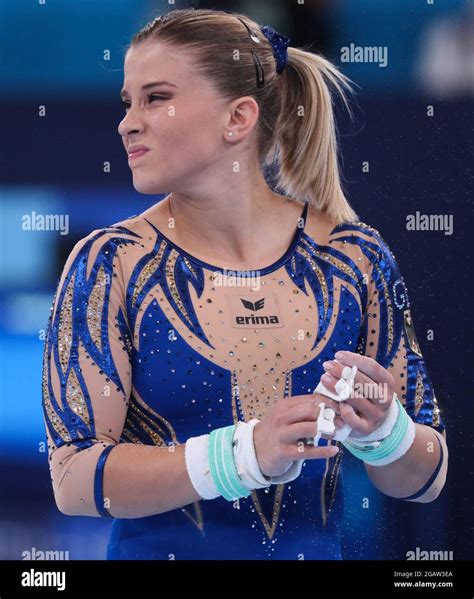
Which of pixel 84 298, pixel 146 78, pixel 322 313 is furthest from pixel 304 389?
pixel 146 78

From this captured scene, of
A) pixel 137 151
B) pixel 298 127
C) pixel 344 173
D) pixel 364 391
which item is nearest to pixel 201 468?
pixel 364 391

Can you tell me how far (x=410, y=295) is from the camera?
7.42 feet

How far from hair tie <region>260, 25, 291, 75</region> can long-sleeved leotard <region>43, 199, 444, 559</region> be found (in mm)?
305

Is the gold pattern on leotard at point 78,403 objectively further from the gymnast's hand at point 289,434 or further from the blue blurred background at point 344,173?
the blue blurred background at point 344,173

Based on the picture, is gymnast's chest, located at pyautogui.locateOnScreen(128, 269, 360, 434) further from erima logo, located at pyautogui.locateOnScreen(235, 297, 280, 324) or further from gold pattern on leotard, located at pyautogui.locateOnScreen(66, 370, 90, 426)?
gold pattern on leotard, located at pyautogui.locateOnScreen(66, 370, 90, 426)

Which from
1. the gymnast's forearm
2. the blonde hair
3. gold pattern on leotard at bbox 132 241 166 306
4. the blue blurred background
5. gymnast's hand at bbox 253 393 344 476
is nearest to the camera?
gymnast's hand at bbox 253 393 344 476

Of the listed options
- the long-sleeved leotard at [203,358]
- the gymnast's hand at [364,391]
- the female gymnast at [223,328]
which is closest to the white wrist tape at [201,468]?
the female gymnast at [223,328]

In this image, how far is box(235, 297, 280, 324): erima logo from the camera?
167 centimetres

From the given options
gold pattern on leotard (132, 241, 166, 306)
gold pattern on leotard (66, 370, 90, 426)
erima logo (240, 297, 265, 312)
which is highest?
gold pattern on leotard (132, 241, 166, 306)

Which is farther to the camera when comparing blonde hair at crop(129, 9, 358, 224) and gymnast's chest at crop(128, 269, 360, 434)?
blonde hair at crop(129, 9, 358, 224)

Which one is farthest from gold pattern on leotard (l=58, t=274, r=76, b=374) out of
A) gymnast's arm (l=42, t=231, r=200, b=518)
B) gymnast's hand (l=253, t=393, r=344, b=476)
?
gymnast's hand (l=253, t=393, r=344, b=476)

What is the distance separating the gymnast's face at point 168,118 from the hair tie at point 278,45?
→ 16 cm

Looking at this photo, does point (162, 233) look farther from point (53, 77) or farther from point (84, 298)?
point (53, 77)

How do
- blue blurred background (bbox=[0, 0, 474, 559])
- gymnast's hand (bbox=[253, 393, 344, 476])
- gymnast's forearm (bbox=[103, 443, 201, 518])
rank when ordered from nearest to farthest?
gymnast's hand (bbox=[253, 393, 344, 476]), gymnast's forearm (bbox=[103, 443, 201, 518]), blue blurred background (bbox=[0, 0, 474, 559])
